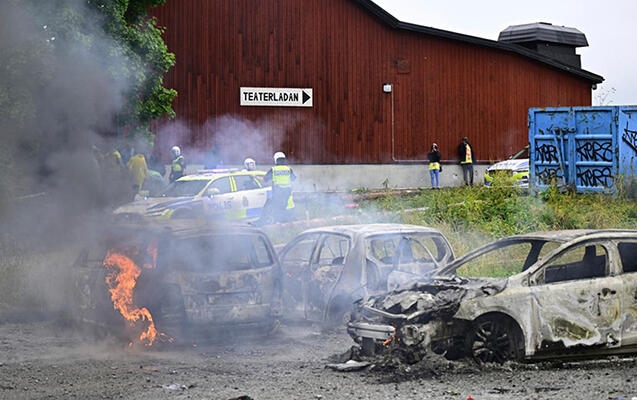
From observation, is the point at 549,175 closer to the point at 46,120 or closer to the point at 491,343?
the point at 46,120

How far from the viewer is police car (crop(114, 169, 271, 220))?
749 inches

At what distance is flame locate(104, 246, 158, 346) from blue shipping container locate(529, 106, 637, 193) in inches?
521

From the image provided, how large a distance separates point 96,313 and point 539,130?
48.0 ft

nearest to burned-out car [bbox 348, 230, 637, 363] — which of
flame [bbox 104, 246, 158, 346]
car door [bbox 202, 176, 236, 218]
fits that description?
flame [bbox 104, 246, 158, 346]

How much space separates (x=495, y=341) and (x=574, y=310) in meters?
0.88

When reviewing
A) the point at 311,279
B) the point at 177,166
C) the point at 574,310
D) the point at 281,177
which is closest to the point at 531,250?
the point at 574,310

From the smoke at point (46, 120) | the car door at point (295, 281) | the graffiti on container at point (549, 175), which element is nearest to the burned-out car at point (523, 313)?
the car door at point (295, 281)

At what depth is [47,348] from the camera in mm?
10688

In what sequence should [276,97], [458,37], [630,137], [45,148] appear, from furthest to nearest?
[458,37] < [276,97] < [630,137] < [45,148]

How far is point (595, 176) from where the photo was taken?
21.3m

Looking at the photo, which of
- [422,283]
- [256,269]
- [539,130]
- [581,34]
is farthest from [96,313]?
[581,34]

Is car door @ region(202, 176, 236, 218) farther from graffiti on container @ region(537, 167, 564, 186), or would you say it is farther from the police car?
graffiti on container @ region(537, 167, 564, 186)

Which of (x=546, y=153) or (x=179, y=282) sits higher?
(x=546, y=153)

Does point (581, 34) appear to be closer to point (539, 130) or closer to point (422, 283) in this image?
point (539, 130)
